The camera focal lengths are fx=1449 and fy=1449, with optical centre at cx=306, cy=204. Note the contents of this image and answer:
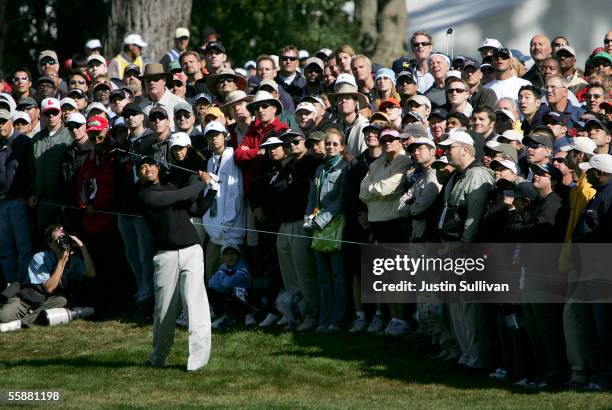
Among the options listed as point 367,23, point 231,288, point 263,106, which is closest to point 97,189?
point 231,288

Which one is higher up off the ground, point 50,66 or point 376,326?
point 50,66

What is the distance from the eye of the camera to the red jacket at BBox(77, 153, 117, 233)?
18.1 meters

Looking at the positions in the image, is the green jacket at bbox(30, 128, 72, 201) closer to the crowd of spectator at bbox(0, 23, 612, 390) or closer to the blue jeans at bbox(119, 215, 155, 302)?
the crowd of spectator at bbox(0, 23, 612, 390)

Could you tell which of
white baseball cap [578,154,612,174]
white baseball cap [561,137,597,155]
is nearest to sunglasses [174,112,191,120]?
white baseball cap [561,137,597,155]

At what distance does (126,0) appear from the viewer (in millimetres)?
25000

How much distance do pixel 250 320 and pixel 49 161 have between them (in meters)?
3.86

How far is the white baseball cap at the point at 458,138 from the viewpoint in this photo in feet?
45.9

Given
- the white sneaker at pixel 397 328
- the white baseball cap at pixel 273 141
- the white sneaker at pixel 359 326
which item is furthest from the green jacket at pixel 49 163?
the white sneaker at pixel 397 328

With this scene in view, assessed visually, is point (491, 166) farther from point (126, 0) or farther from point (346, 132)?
point (126, 0)

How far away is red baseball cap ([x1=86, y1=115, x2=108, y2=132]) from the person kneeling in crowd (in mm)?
2488

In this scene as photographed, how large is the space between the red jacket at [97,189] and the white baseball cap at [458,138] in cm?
546

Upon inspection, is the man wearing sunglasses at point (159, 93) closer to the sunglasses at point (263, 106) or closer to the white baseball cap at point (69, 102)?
the white baseball cap at point (69, 102)

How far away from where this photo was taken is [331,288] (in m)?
16.2

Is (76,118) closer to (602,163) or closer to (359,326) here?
(359,326)
